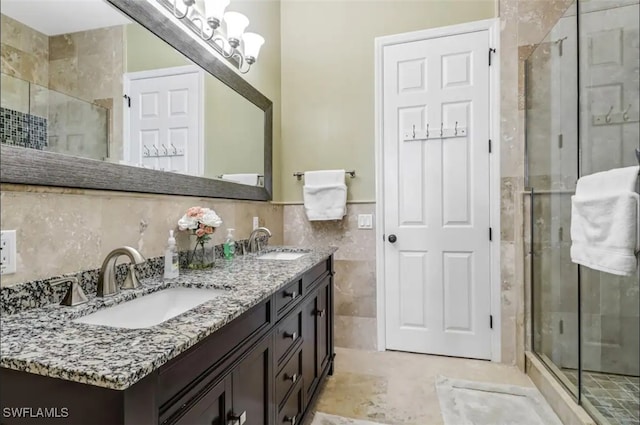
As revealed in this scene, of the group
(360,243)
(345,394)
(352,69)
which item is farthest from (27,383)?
(352,69)

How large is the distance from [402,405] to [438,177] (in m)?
1.51

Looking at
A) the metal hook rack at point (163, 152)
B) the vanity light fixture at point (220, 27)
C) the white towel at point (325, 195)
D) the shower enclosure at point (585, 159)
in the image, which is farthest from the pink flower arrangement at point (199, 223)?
the shower enclosure at point (585, 159)

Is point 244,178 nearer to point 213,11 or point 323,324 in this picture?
point 213,11

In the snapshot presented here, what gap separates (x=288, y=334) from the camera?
4.58ft

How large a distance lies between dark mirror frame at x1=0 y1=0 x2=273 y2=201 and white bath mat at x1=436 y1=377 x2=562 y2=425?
67.0 inches

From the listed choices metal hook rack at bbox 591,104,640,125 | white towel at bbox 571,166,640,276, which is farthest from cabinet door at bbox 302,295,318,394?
metal hook rack at bbox 591,104,640,125

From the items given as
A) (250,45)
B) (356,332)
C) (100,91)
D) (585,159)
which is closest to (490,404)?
(356,332)

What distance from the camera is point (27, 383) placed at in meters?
0.67

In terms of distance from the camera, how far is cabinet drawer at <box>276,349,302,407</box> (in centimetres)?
130

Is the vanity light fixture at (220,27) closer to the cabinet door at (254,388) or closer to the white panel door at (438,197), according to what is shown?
the white panel door at (438,197)

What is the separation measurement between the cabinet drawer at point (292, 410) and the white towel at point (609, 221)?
1430mm

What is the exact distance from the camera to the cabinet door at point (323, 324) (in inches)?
73.9

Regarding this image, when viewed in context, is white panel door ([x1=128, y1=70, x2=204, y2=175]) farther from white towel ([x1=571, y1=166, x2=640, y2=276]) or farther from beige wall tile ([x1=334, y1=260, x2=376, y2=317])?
white towel ([x1=571, y1=166, x2=640, y2=276])

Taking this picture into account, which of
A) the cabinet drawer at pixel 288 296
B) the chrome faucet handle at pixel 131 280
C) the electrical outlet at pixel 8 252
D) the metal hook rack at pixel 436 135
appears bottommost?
the cabinet drawer at pixel 288 296
